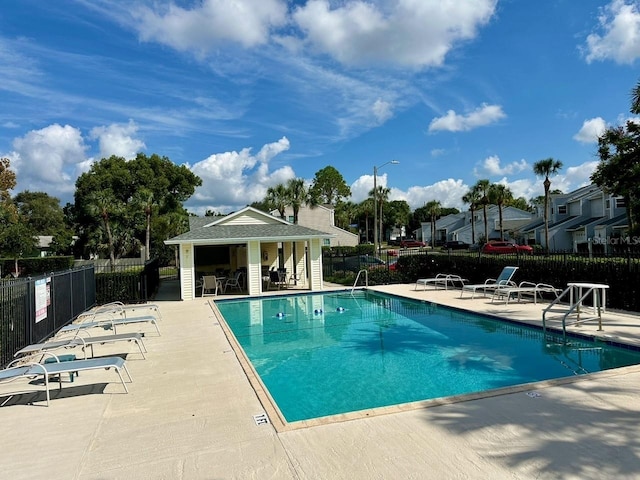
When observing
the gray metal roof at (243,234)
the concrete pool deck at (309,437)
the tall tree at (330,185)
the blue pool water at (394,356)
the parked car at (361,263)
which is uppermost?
the tall tree at (330,185)

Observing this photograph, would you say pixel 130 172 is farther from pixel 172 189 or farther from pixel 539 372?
pixel 539 372

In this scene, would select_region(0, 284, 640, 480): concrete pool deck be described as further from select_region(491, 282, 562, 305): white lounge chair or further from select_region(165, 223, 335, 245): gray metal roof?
select_region(165, 223, 335, 245): gray metal roof

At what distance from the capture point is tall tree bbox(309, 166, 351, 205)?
8088 centimetres

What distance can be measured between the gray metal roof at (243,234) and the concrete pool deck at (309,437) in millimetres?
11298

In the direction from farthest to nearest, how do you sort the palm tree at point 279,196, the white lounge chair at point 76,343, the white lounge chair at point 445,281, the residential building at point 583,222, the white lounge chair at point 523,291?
the palm tree at point 279,196 < the residential building at point 583,222 < the white lounge chair at point 445,281 < the white lounge chair at point 523,291 < the white lounge chair at point 76,343

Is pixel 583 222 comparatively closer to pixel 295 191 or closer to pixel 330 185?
pixel 295 191

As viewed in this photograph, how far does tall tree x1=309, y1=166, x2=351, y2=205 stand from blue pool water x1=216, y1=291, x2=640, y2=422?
6793 centimetres

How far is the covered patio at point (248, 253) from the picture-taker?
17719 mm

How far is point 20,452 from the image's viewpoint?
4395 mm

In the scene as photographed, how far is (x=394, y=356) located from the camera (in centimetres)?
A: 896

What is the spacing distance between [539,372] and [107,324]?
959 cm

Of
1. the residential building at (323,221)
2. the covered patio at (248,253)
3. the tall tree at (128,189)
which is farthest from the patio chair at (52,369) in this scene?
the residential building at (323,221)

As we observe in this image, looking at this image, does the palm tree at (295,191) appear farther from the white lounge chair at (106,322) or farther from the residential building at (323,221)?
the white lounge chair at (106,322)

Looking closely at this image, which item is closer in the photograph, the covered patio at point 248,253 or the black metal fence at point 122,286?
the black metal fence at point 122,286
